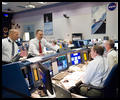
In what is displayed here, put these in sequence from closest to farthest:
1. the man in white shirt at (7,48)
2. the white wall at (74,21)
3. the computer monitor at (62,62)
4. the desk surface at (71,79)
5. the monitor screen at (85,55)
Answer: the desk surface at (71,79) < the computer monitor at (62,62) < the man in white shirt at (7,48) < the monitor screen at (85,55) < the white wall at (74,21)

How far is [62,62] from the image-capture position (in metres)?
2.52

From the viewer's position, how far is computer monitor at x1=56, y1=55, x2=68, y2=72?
7.90ft

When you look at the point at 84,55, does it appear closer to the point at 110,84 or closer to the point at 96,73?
the point at 96,73

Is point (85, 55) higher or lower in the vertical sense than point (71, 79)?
higher

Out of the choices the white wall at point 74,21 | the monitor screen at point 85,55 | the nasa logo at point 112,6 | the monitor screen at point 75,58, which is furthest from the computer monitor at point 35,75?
the nasa logo at point 112,6

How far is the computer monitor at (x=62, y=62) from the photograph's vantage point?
241 centimetres

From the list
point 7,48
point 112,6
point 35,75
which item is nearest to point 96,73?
point 35,75

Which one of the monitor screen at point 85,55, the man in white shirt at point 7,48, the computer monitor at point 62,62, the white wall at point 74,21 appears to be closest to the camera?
the computer monitor at point 62,62

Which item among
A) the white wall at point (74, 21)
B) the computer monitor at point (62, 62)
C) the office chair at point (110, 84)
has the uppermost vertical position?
the white wall at point (74, 21)

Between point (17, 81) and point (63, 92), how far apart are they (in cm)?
53

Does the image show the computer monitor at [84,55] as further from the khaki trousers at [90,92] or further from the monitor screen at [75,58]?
the khaki trousers at [90,92]

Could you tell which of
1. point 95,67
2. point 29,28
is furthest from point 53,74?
point 29,28

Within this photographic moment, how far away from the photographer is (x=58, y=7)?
867cm

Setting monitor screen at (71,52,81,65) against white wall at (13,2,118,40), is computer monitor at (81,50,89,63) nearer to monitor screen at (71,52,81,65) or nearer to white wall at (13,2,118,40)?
monitor screen at (71,52,81,65)
